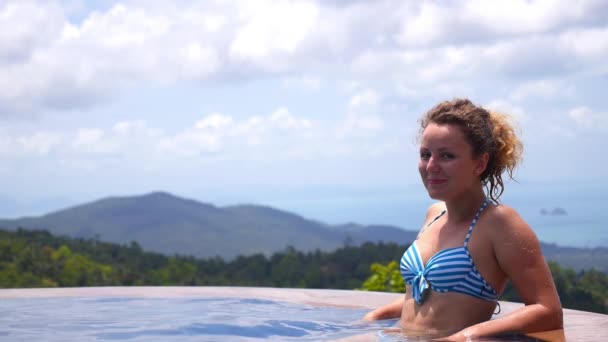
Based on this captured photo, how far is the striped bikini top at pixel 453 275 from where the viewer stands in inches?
132

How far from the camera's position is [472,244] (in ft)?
11.1

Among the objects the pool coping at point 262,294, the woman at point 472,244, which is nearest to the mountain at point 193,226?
the pool coping at point 262,294

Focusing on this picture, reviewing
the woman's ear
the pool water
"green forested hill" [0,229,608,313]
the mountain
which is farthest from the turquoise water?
the mountain

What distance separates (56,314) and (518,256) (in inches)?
132

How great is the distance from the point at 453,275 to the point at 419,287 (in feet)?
0.69

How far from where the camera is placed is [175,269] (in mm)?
18016

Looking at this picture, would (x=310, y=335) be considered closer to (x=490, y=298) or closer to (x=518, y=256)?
(x=490, y=298)

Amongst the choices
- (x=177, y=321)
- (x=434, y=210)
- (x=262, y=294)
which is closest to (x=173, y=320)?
(x=177, y=321)

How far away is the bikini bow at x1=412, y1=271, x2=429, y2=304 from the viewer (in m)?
3.53

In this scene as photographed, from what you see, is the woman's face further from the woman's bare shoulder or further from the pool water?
the pool water

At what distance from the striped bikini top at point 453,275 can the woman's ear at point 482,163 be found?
0.42ft

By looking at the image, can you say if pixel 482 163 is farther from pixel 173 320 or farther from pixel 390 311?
pixel 173 320

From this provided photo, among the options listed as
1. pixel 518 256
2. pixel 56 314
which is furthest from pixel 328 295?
pixel 518 256

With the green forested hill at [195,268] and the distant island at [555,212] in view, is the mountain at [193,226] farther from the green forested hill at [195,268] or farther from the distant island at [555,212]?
the green forested hill at [195,268]
